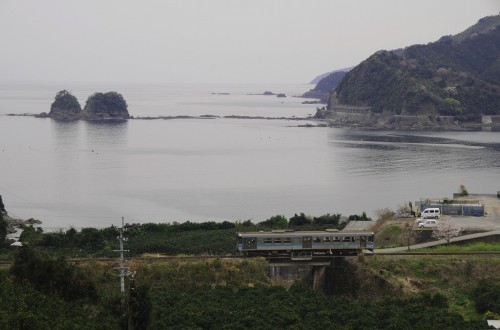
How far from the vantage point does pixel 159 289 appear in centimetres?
2145

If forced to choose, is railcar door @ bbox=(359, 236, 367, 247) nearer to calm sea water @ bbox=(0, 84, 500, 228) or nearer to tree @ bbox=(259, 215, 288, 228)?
tree @ bbox=(259, 215, 288, 228)

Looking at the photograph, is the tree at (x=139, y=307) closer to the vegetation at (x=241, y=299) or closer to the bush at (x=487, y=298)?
the vegetation at (x=241, y=299)

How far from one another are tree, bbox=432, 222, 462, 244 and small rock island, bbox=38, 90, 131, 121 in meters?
102

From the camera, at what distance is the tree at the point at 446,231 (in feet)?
90.6

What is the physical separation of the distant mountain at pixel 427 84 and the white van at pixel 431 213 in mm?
83670

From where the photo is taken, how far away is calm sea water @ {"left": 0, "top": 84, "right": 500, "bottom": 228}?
47062 mm

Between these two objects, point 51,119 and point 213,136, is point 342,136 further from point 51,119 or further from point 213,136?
point 51,119

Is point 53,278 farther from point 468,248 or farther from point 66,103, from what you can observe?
point 66,103

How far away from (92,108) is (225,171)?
65.7 meters

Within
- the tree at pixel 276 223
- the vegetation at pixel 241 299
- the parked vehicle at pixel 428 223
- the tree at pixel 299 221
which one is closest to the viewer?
the vegetation at pixel 241 299

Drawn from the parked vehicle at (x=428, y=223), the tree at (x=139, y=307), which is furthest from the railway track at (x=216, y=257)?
the tree at (x=139, y=307)

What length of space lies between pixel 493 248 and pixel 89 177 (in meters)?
41.3

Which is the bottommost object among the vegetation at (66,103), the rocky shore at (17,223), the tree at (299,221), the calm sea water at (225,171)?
the rocky shore at (17,223)

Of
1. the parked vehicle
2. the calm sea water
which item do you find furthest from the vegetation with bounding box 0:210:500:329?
the calm sea water
